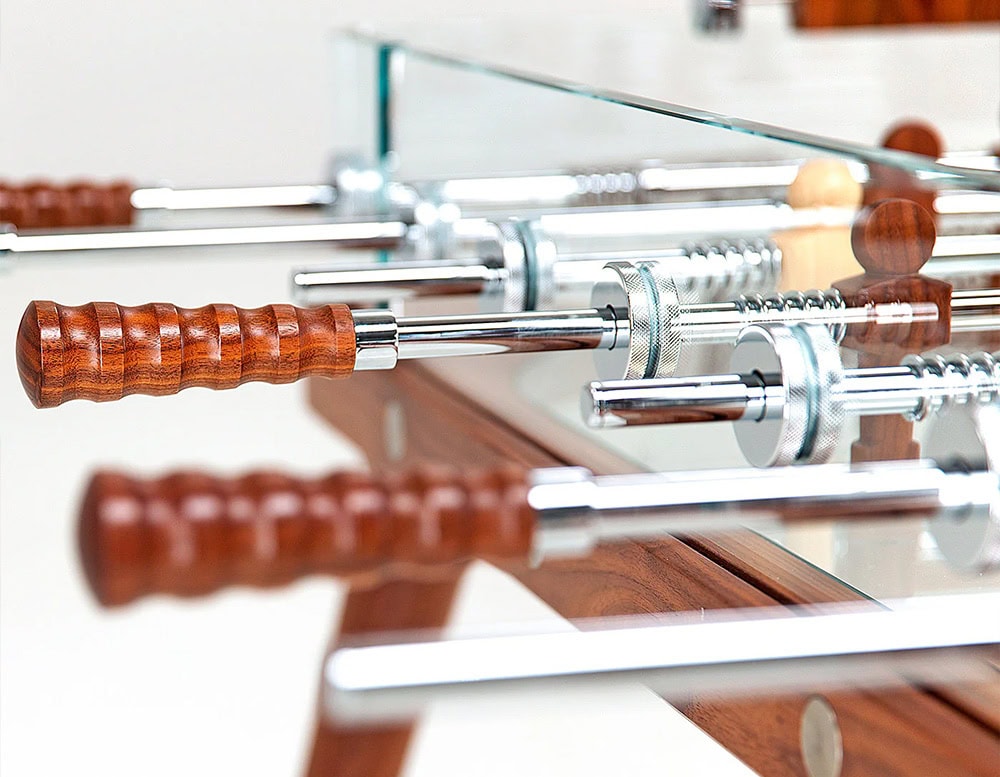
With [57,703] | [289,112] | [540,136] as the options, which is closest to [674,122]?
[540,136]

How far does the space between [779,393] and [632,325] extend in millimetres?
104

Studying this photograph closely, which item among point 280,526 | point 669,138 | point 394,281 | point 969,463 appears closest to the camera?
point 280,526

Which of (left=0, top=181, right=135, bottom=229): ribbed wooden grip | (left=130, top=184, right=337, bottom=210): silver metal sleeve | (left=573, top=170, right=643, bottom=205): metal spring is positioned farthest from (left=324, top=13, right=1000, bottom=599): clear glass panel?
(left=0, top=181, right=135, bottom=229): ribbed wooden grip

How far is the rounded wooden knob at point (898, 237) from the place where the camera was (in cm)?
58

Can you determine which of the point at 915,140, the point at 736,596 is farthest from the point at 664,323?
the point at 915,140

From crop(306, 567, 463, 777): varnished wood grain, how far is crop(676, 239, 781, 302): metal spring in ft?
1.52

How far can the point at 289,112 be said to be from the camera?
2346mm

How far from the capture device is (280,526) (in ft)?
1.23

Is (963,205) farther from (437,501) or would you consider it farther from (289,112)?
(289,112)

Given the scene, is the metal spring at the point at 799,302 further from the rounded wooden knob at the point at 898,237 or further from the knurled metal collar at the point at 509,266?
the knurled metal collar at the point at 509,266

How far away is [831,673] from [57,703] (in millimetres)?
1579

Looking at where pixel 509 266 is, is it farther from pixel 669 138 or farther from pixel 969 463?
pixel 969 463

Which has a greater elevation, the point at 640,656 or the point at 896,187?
the point at 896,187

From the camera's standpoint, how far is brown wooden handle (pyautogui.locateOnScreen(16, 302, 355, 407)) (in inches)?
21.4
